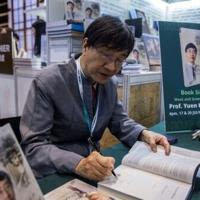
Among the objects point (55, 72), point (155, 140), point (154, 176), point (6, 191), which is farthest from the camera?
point (155, 140)

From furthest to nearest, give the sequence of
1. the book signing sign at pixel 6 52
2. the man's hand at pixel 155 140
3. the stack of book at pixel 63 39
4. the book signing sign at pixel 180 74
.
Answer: the book signing sign at pixel 6 52
the stack of book at pixel 63 39
the book signing sign at pixel 180 74
the man's hand at pixel 155 140

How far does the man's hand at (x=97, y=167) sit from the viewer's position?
0.75 metres

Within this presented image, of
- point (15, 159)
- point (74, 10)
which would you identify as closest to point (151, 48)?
point (74, 10)

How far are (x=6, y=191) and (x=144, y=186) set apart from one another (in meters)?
0.51

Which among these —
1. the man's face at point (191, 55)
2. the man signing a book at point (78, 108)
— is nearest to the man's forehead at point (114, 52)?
the man signing a book at point (78, 108)

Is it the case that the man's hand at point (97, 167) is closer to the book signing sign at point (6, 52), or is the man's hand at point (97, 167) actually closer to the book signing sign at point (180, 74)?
the book signing sign at point (180, 74)

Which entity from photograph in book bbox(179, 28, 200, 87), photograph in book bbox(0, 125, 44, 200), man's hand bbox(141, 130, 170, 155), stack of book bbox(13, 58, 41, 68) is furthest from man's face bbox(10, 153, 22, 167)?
stack of book bbox(13, 58, 41, 68)

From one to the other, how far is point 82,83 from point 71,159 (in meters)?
0.33

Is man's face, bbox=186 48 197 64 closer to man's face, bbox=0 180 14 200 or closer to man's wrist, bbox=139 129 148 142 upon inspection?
man's wrist, bbox=139 129 148 142

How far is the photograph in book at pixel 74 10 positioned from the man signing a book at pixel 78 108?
1034mm

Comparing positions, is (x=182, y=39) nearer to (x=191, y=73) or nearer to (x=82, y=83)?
(x=191, y=73)

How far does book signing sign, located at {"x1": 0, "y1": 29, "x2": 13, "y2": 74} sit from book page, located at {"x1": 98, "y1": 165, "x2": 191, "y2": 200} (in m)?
2.33

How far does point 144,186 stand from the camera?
784mm

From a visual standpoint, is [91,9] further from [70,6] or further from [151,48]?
[151,48]
